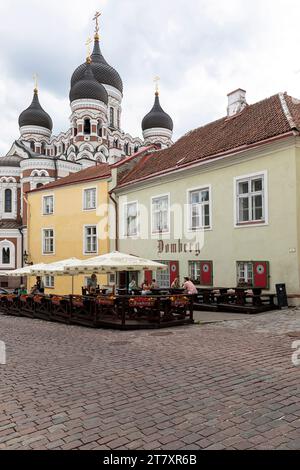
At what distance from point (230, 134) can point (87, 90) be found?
127 ft

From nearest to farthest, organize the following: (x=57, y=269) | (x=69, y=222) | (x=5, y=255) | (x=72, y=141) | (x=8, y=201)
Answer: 1. (x=57, y=269)
2. (x=69, y=222)
3. (x=5, y=255)
4. (x=8, y=201)
5. (x=72, y=141)

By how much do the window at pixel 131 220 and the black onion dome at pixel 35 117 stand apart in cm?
4052

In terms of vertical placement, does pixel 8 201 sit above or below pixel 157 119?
below

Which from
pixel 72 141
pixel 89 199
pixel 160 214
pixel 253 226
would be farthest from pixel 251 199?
pixel 72 141

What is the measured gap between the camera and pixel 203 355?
8094mm

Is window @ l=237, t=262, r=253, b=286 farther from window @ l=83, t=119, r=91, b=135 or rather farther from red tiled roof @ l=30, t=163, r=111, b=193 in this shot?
window @ l=83, t=119, r=91, b=135

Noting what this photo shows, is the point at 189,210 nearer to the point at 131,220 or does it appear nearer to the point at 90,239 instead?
the point at 131,220

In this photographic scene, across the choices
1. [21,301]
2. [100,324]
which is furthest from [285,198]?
[21,301]

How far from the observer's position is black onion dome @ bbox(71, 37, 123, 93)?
187 ft

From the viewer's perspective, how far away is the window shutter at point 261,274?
1520 cm

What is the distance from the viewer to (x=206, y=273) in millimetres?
18000

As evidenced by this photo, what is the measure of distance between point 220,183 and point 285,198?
365 centimetres

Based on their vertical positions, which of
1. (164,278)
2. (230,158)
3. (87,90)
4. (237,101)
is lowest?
(164,278)
